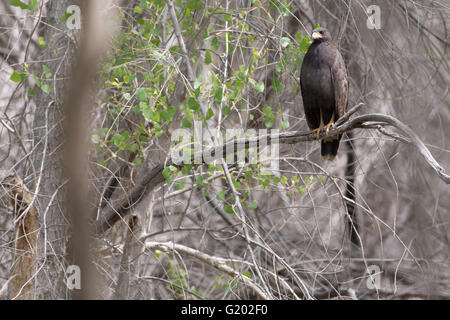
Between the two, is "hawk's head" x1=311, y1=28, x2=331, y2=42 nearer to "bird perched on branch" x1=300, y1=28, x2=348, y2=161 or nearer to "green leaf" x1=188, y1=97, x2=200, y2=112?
"bird perched on branch" x1=300, y1=28, x2=348, y2=161

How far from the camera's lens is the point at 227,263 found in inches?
205

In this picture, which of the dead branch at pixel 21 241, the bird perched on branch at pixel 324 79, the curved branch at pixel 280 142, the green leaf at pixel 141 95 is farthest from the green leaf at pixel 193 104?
the bird perched on branch at pixel 324 79

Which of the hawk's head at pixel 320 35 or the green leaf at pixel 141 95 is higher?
the hawk's head at pixel 320 35

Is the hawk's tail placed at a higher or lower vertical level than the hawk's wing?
lower

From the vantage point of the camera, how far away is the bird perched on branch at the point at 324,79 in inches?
177

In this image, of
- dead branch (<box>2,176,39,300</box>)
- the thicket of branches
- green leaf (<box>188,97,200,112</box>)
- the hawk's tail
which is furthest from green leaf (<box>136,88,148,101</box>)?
the hawk's tail

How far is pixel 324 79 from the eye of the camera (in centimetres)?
453

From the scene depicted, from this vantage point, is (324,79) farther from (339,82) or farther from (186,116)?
(186,116)

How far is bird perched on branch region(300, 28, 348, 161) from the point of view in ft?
14.7

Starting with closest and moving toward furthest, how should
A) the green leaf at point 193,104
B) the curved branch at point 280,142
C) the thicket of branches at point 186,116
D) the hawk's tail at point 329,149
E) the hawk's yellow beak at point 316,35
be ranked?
the curved branch at point 280,142
the green leaf at point 193,104
the thicket of branches at point 186,116
the hawk's yellow beak at point 316,35
the hawk's tail at point 329,149

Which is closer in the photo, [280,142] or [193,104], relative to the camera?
[193,104]

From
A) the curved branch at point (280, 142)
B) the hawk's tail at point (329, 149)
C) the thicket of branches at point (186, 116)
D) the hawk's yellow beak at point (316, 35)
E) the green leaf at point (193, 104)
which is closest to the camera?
the curved branch at point (280, 142)

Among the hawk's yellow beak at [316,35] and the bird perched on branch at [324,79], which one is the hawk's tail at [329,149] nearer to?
the bird perched on branch at [324,79]

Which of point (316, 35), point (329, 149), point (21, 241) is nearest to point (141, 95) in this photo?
point (21, 241)
